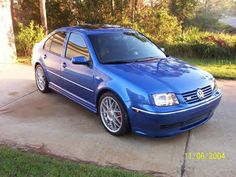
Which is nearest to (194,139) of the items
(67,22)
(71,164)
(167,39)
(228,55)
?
(71,164)

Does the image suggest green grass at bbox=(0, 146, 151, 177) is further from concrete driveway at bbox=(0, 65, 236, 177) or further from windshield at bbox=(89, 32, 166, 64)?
windshield at bbox=(89, 32, 166, 64)

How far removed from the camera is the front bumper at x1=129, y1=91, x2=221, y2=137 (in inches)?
152

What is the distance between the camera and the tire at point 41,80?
6484 mm

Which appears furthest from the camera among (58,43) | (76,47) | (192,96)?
(58,43)

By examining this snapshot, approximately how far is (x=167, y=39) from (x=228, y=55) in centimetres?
264

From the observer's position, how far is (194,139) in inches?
173

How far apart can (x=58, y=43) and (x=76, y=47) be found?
740 millimetres

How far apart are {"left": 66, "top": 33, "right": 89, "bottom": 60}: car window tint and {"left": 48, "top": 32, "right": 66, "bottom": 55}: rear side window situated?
0.28 meters

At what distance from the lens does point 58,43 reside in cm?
583

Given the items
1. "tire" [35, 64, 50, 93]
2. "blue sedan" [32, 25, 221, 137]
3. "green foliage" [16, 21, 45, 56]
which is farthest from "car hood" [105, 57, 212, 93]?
"green foliage" [16, 21, 45, 56]

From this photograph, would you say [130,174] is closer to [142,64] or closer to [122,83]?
[122,83]

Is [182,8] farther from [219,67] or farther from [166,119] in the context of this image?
[166,119]

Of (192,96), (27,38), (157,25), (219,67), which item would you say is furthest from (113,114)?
(157,25)

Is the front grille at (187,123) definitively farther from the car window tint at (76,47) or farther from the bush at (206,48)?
the bush at (206,48)
